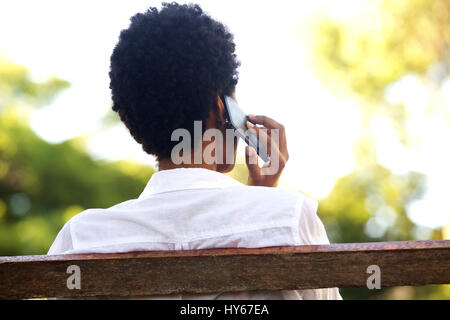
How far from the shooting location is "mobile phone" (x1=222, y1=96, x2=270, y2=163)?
5.81ft

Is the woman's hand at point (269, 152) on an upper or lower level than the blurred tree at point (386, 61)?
lower

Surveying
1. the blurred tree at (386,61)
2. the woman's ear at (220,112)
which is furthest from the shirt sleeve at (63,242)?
the blurred tree at (386,61)

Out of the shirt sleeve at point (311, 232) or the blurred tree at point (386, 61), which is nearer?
the shirt sleeve at point (311, 232)

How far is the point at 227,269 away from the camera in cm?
147

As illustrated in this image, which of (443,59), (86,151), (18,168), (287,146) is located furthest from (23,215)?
(287,146)

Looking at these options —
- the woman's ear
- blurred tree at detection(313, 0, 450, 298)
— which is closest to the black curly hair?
the woman's ear

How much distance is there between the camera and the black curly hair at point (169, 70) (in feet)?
5.80

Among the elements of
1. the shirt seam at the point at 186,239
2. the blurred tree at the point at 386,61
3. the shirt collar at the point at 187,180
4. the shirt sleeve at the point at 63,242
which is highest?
the blurred tree at the point at 386,61

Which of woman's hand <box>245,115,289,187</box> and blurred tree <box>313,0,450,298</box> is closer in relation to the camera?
woman's hand <box>245,115,289,187</box>

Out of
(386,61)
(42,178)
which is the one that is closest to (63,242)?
(386,61)

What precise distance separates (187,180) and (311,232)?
0.37 meters

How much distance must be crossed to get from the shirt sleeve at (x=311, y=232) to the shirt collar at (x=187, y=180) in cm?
24

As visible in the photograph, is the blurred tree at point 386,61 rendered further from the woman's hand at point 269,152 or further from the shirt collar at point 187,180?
the shirt collar at point 187,180

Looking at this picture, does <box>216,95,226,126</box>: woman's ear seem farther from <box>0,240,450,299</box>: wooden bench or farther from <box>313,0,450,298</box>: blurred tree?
<box>313,0,450,298</box>: blurred tree
